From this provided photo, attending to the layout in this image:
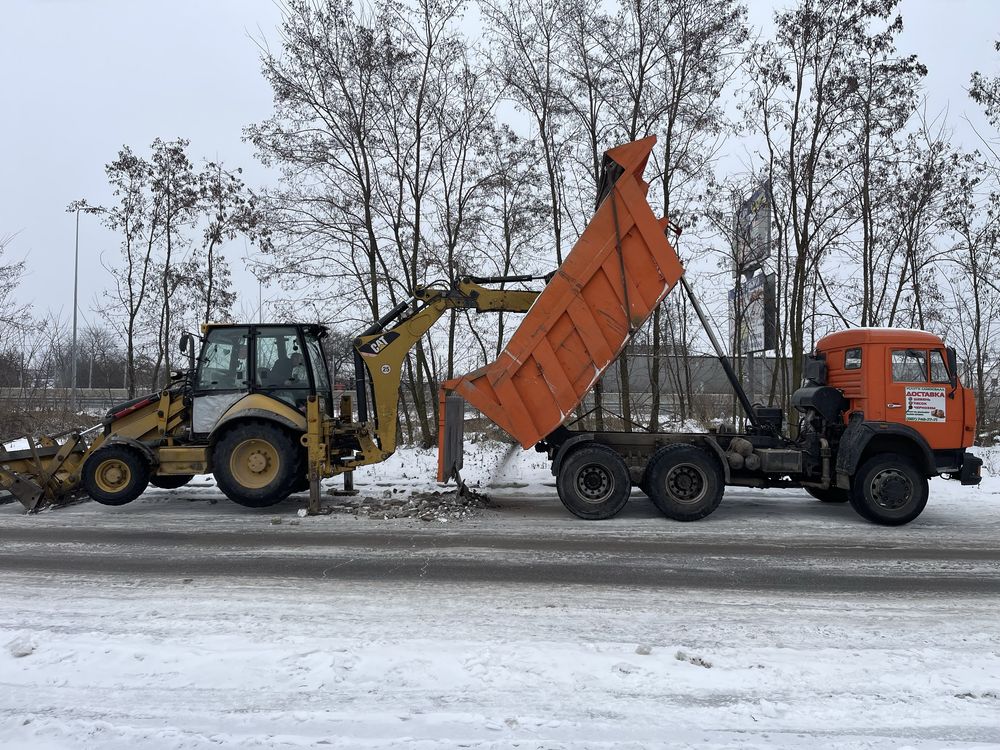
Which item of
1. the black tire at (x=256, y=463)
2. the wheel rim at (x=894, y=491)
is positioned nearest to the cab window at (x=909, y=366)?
the wheel rim at (x=894, y=491)

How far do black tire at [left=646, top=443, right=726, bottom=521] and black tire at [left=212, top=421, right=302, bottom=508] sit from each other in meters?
4.96

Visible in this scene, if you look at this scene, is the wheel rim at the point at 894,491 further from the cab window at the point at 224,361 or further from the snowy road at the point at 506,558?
the cab window at the point at 224,361

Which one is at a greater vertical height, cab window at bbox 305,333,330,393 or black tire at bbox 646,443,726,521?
cab window at bbox 305,333,330,393

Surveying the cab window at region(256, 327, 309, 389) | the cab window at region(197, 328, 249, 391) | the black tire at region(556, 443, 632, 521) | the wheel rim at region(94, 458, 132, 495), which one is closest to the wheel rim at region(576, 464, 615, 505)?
the black tire at region(556, 443, 632, 521)

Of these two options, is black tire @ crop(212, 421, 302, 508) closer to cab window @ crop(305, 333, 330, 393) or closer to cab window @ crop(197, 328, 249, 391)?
cab window @ crop(197, 328, 249, 391)

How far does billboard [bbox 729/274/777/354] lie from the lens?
17684 millimetres

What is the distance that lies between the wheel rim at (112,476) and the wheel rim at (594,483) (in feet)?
20.5

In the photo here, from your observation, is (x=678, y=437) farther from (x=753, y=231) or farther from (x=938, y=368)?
(x=753, y=231)

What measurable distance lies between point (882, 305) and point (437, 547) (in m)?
15.2

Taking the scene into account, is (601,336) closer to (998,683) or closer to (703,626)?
(703,626)

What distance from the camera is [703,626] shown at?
4.83m

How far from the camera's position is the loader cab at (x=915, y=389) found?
27.8 ft

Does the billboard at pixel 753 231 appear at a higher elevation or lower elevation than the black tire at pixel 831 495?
higher

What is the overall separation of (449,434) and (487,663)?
16.2ft
